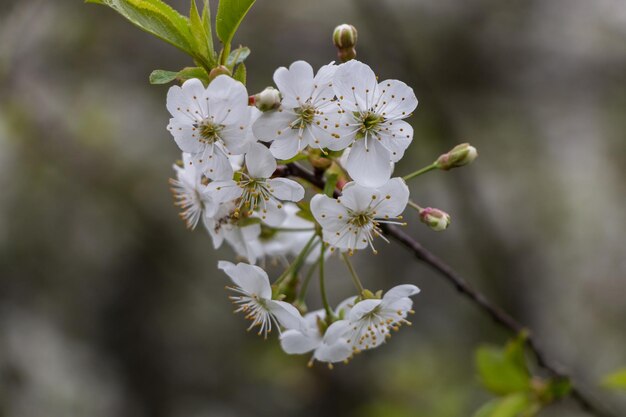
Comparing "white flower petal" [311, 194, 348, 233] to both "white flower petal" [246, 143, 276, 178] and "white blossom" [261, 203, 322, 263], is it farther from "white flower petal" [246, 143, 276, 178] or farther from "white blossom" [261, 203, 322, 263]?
"white blossom" [261, 203, 322, 263]

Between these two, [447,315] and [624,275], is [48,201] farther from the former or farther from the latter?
[624,275]

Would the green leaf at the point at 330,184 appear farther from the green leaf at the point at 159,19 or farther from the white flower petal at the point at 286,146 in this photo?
the green leaf at the point at 159,19

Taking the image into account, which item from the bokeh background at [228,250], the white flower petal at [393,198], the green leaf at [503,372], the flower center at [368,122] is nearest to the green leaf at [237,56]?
the flower center at [368,122]

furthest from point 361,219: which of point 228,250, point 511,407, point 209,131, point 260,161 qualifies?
point 228,250

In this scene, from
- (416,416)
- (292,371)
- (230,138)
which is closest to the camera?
(230,138)

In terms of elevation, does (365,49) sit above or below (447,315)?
above

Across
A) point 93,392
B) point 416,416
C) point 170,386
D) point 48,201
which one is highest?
point 48,201

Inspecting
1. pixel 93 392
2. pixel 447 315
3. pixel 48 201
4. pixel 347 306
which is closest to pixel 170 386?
Result: pixel 93 392

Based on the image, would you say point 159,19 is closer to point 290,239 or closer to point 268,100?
point 268,100
